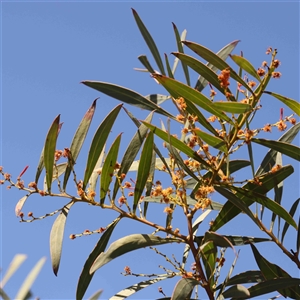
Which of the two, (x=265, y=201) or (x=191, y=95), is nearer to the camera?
(x=191, y=95)

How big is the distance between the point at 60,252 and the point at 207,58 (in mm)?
869

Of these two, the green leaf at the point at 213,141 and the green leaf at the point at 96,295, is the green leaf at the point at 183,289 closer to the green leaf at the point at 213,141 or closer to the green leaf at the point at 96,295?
the green leaf at the point at 213,141

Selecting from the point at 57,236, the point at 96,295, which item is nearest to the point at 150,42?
the point at 57,236

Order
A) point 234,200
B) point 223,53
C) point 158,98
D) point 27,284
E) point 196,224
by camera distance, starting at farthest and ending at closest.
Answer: point 158,98 < point 223,53 < point 196,224 < point 234,200 < point 27,284

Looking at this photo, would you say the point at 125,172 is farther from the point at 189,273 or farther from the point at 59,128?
the point at 189,273

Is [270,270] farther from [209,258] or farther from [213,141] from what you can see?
[213,141]

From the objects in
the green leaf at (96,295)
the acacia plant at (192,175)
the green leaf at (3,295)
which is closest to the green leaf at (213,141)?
the acacia plant at (192,175)

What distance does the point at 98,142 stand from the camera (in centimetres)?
195

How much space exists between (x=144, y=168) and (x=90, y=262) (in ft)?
1.28

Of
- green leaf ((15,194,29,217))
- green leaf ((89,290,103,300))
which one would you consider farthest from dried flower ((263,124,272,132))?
green leaf ((89,290,103,300))

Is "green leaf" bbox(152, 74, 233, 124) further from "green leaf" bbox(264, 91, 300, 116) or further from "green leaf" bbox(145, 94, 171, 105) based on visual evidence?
"green leaf" bbox(145, 94, 171, 105)

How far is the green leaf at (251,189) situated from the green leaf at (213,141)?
0.19 meters

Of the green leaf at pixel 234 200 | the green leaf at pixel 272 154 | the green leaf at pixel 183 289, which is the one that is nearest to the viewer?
the green leaf at pixel 183 289

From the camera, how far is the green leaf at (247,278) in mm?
1960
